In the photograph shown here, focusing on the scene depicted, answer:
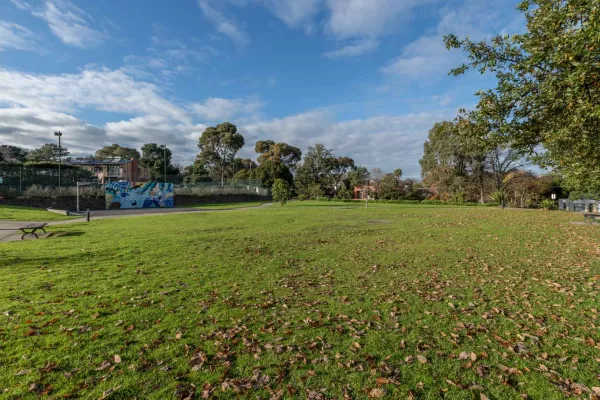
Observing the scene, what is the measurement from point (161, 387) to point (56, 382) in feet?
3.31

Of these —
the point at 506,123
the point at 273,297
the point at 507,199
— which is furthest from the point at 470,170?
the point at 273,297

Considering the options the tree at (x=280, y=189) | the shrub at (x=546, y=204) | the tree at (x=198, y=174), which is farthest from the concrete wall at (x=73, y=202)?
the shrub at (x=546, y=204)

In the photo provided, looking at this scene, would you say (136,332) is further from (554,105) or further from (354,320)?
(554,105)

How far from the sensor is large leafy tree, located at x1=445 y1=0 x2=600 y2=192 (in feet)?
15.8

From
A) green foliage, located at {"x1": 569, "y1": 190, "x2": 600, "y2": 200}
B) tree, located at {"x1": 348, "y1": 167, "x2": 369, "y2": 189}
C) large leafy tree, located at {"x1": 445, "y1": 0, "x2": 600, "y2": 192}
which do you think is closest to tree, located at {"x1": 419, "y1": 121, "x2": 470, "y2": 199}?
tree, located at {"x1": 348, "y1": 167, "x2": 369, "y2": 189}

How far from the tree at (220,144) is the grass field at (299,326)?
54926 millimetres

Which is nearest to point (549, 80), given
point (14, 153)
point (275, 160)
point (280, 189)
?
point (280, 189)

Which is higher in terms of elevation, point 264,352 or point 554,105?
point 554,105

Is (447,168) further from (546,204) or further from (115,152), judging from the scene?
(115,152)

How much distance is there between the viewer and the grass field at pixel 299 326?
9.47 ft

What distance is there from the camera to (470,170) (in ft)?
154

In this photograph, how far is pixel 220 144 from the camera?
62.3 meters

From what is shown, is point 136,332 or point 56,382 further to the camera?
point 136,332

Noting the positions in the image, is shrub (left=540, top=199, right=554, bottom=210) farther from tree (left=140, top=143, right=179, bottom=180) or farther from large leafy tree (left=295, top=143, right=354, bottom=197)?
tree (left=140, top=143, right=179, bottom=180)
